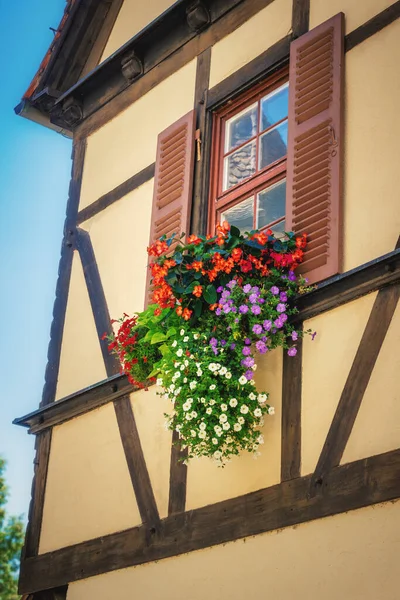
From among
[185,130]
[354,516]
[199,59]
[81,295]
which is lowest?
[354,516]

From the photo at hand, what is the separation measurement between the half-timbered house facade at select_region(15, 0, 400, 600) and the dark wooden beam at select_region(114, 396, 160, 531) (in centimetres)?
1

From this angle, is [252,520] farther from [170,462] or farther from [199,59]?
[199,59]

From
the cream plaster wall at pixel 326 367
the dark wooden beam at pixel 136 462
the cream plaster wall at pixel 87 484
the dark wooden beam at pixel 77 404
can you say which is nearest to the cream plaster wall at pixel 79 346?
the dark wooden beam at pixel 77 404

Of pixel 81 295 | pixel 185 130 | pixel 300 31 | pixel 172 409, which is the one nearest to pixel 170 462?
pixel 172 409

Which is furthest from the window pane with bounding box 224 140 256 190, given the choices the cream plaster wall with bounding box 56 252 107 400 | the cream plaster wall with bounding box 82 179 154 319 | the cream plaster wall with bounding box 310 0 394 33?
the cream plaster wall with bounding box 56 252 107 400

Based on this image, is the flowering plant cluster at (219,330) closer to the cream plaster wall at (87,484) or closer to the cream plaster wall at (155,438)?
the cream plaster wall at (155,438)

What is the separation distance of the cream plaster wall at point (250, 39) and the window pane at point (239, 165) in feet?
1.96

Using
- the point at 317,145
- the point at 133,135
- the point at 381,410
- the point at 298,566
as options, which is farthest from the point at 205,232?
the point at 298,566

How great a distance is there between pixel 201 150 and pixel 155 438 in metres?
2.05

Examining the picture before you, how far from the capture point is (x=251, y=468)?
560cm

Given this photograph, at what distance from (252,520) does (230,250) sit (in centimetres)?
148

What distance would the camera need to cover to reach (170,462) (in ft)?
20.2

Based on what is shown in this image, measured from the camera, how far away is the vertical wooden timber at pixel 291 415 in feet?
17.7

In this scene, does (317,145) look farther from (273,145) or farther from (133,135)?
(133,135)
